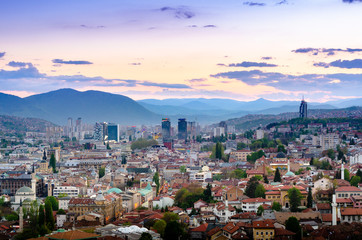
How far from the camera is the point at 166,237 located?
28.5m

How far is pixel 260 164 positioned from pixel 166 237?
28.0 m

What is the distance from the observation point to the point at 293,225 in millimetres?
28750

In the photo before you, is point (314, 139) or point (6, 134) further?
point (6, 134)

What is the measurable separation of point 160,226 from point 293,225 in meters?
5.60

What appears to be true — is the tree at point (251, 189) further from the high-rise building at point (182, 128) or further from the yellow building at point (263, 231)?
the high-rise building at point (182, 128)

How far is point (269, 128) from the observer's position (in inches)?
4149

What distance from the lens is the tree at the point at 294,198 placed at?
1356 inches

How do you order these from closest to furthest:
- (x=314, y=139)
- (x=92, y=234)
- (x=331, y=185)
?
(x=92, y=234) < (x=331, y=185) < (x=314, y=139)

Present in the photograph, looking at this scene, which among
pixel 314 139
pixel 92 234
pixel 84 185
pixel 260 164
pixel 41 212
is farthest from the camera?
pixel 314 139

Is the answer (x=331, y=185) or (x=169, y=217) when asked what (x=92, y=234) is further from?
(x=331, y=185)

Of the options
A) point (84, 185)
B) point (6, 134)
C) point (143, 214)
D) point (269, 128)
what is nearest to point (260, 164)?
point (84, 185)

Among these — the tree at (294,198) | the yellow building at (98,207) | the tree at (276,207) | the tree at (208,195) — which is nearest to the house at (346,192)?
the tree at (294,198)

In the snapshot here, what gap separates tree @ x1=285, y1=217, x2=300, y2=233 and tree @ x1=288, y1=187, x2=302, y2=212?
4950 mm

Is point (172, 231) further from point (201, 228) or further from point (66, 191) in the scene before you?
point (66, 191)
